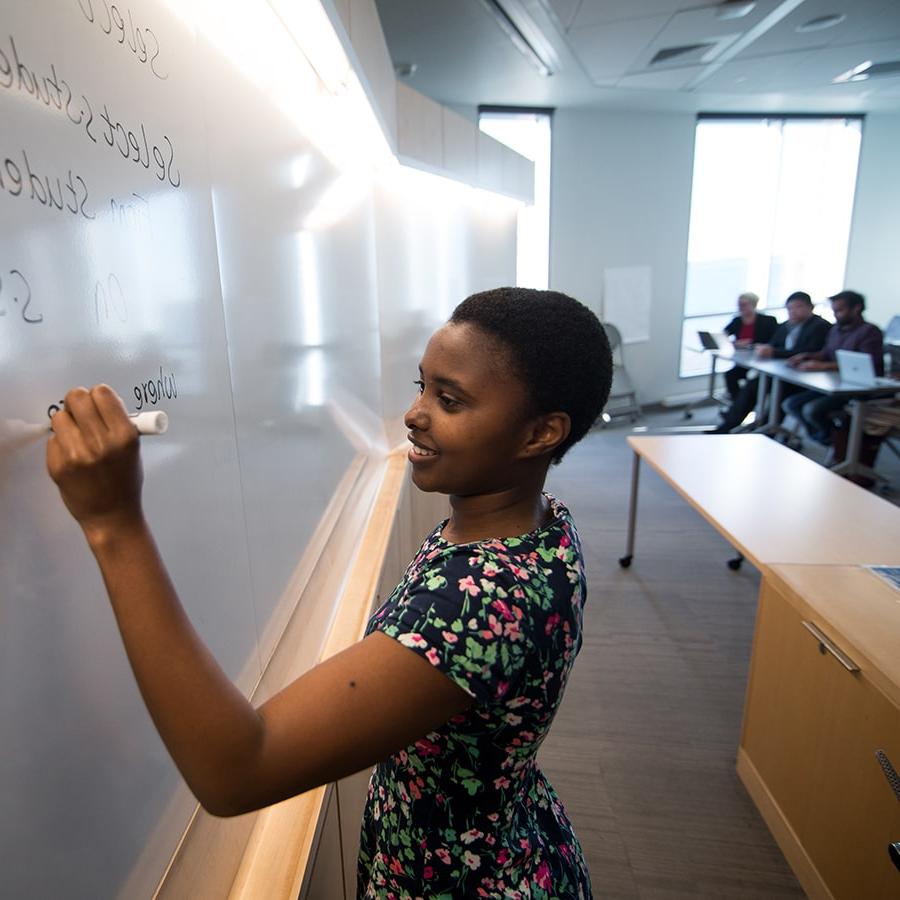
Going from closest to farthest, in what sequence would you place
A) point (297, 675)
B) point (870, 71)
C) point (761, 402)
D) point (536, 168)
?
point (297, 675), point (870, 71), point (761, 402), point (536, 168)

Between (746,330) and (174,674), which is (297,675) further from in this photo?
(746,330)

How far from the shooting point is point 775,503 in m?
2.13

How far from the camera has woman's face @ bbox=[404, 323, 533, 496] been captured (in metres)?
0.63

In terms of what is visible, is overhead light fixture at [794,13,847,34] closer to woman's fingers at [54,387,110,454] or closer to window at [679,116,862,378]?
window at [679,116,862,378]

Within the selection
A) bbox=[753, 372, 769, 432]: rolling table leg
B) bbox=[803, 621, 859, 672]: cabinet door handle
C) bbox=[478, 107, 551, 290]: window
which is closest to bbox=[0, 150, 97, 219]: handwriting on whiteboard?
bbox=[803, 621, 859, 672]: cabinet door handle

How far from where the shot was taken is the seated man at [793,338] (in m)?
5.10

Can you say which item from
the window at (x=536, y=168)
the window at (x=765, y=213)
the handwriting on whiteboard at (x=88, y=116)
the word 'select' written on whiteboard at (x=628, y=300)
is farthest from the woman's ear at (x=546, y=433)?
the window at (x=765, y=213)

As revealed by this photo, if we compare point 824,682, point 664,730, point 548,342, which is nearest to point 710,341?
point 664,730

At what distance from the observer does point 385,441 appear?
2.40m

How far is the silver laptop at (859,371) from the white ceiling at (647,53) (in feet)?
6.70

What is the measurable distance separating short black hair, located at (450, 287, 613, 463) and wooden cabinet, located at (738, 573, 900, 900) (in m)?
0.97

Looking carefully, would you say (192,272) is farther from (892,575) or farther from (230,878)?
(892,575)

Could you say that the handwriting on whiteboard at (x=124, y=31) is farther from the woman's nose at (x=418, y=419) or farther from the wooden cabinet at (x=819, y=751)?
the wooden cabinet at (x=819, y=751)

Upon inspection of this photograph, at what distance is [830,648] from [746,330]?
5.27 metres
